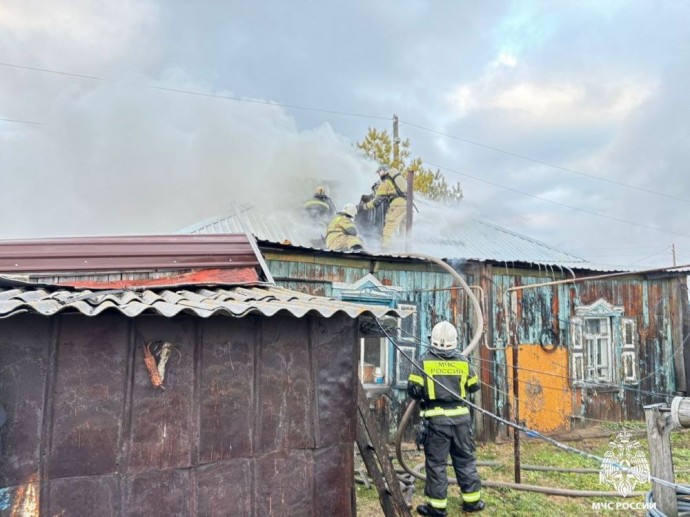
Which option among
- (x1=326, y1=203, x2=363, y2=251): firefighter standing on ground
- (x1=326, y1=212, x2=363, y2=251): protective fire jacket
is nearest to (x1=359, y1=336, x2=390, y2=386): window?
(x1=326, y1=203, x2=363, y2=251): firefighter standing on ground

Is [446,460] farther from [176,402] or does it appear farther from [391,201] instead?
[391,201]

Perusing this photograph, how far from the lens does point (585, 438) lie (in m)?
8.85

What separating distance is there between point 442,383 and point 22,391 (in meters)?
3.98

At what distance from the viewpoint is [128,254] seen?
4.45m

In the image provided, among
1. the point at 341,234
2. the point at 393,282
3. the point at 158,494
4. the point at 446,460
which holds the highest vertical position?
the point at 341,234

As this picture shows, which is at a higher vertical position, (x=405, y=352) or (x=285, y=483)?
(x=405, y=352)

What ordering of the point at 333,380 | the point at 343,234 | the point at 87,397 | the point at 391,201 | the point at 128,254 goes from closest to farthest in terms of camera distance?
the point at 87,397 → the point at 333,380 → the point at 128,254 → the point at 343,234 → the point at 391,201

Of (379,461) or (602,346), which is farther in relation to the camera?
(602,346)

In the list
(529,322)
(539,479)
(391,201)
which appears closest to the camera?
(539,479)

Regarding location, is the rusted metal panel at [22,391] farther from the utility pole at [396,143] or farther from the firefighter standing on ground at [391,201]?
the utility pole at [396,143]

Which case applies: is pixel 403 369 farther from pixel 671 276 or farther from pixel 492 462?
pixel 671 276

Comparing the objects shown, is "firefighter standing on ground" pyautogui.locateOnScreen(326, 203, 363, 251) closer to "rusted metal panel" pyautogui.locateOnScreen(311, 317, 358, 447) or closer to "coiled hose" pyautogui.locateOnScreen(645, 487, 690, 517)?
"rusted metal panel" pyautogui.locateOnScreen(311, 317, 358, 447)

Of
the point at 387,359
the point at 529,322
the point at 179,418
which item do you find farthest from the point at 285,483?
the point at 529,322

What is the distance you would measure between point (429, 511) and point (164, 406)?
11.5 feet
